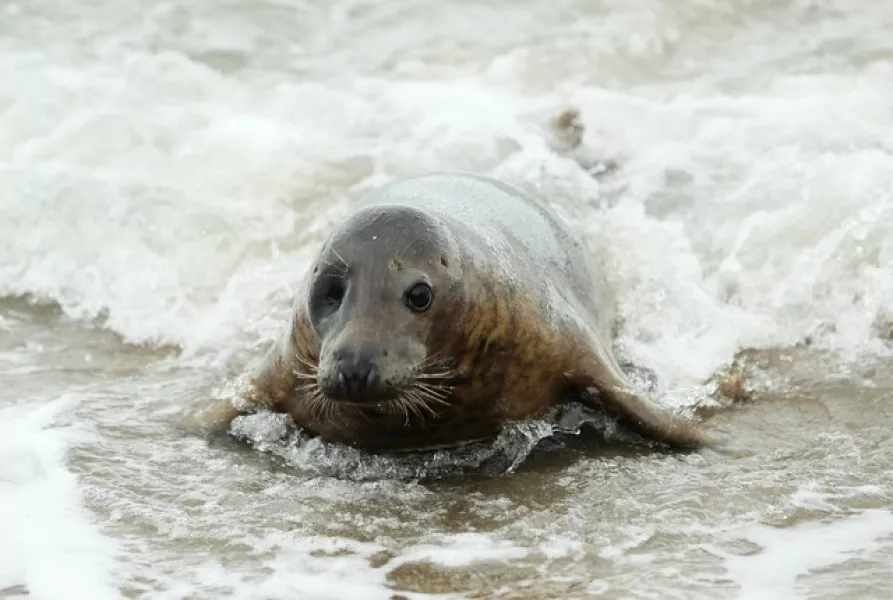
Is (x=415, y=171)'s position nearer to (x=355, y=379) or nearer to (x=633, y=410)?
(x=633, y=410)

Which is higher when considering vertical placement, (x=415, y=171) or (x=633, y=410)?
(x=415, y=171)

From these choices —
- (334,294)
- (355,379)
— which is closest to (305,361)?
(334,294)

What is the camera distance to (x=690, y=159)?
876 cm

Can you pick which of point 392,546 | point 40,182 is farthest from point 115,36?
point 392,546

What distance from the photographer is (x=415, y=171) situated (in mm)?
8914

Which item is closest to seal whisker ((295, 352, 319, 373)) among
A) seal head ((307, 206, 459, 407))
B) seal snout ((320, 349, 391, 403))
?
seal head ((307, 206, 459, 407))

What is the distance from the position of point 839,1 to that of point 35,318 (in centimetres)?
800

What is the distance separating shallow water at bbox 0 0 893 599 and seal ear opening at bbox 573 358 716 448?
11 cm

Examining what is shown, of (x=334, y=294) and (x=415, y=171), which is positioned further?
(x=415, y=171)

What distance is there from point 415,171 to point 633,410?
4304 millimetres

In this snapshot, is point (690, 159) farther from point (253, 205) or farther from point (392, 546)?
point (392, 546)

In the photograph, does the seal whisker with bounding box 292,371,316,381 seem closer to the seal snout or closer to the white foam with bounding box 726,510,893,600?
the seal snout

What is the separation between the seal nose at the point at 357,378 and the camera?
13.3 ft

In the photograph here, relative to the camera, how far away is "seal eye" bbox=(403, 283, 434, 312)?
4.36 m
